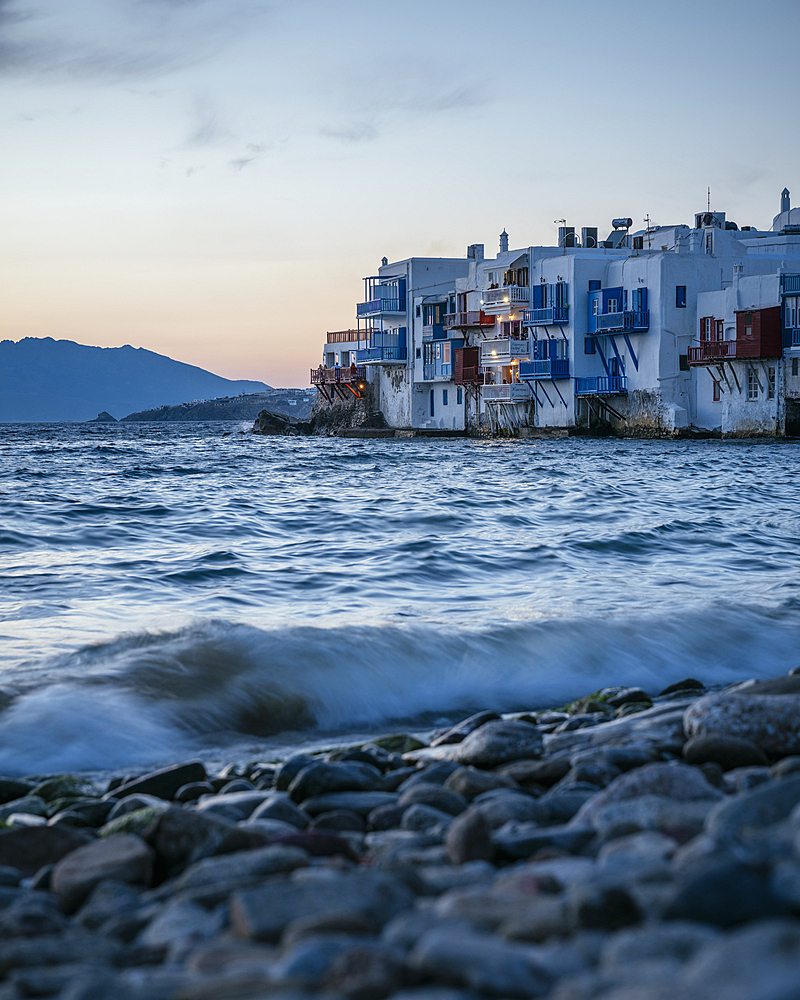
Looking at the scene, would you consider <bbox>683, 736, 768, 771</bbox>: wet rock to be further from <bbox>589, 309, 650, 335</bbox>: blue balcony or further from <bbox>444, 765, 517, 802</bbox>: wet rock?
<bbox>589, 309, 650, 335</bbox>: blue balcony

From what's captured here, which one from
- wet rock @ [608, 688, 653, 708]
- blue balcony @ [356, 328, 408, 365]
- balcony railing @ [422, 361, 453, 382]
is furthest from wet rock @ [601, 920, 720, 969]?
blue balcony @ [356, 328, 408, 365]

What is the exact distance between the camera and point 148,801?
4500 mm

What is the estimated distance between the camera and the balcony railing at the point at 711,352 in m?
48.2

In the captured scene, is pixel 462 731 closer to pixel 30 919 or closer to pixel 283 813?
pixel 283 813

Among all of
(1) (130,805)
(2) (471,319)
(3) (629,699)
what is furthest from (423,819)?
(2) (471,319)

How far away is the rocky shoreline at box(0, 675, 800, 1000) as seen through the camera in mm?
2219

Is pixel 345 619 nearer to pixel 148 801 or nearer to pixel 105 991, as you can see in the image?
pixel 148 801

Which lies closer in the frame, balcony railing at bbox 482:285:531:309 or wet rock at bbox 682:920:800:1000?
wet rock at bbox 682:920:800:1000

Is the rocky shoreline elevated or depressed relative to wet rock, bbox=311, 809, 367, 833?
elevated

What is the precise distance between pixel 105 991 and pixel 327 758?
320 cm

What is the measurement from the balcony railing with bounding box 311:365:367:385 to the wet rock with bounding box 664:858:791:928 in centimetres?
7637

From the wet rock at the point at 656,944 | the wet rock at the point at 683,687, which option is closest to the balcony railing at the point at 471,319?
the wet rock at the point at 683,687

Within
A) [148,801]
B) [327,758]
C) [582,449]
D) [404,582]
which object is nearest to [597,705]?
[327,758]

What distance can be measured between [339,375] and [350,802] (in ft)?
255
